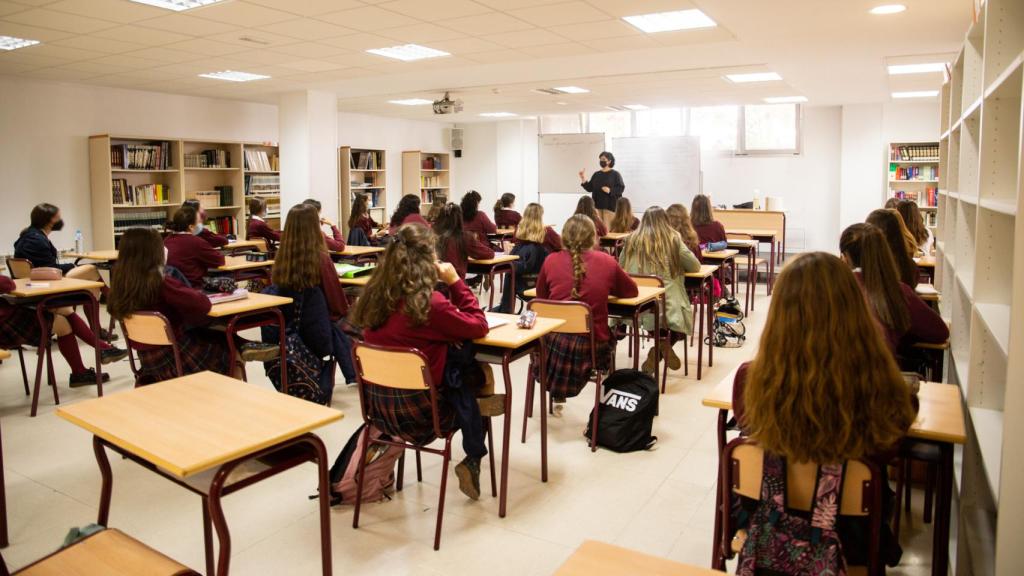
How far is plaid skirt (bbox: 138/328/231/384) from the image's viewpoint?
12.8 ft

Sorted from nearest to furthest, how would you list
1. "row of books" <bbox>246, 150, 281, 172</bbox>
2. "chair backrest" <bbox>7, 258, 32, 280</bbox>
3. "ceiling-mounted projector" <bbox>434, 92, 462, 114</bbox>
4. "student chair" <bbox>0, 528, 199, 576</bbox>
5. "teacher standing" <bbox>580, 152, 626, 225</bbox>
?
"student chair" <bbox>0, 528, 199, 576</bbox> < "chair backrest" <bbox>7, 258, 32, 280</bbox> < "ceiling-mounted projector" <bbox>434, 92, 462, 114</bbox> < "teacher standing" <bbox>580, 152, 626, 225</bbox> < "row of books" <bbox>246, 150, 281, 172</bbox>

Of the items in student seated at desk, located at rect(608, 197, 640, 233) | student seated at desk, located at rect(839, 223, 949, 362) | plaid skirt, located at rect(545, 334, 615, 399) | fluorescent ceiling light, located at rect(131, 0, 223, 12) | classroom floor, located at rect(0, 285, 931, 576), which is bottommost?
classroom floor, located at rect(0, 285, 931, 576)

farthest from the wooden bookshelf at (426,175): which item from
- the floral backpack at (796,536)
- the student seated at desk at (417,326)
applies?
the floral backpack at (796,536)

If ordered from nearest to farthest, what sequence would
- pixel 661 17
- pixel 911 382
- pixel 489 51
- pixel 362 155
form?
pixel 911 382 → pixel 661 17 → pixel 489 51 → pixel 362 155

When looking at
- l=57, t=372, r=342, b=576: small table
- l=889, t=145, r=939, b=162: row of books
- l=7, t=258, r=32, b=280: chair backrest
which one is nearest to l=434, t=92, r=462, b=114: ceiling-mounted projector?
l=7, t=258, r=32, b=280: chair backrest

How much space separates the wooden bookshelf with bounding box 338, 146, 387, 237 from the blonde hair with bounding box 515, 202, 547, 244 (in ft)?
18.6

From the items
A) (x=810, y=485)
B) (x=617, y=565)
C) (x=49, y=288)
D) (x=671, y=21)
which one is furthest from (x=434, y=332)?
(x=671, y=21)

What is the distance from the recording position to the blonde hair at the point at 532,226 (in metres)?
6.97

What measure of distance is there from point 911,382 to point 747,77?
7.09 metres

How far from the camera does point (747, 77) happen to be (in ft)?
28.5

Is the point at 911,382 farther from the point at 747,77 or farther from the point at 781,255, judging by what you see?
the point at 781,255

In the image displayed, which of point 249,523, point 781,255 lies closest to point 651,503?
point 249,523

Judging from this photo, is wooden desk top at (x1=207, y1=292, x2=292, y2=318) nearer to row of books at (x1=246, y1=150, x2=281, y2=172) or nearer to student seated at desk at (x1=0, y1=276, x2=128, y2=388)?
student seated at desk at (x1=0, y1=276, x2=128, y2=388)

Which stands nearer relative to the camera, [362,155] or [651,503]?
[651,503]
